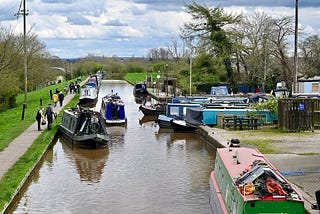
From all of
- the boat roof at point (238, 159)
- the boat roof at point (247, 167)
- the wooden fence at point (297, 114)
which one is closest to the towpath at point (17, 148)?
the boat roof at point (238, 159)

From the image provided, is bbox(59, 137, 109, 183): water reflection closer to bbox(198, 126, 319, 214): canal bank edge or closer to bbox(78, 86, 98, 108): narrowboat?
bbox(198, 126, 319, 214): canal bank edge

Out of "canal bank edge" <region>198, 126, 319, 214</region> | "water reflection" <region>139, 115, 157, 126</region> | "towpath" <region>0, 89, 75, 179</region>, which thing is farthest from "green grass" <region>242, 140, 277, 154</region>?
"water reflection" <region>139, 115, 157, 126</region>

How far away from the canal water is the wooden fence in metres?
3.54

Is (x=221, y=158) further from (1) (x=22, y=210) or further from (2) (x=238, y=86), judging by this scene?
(2) (x=238, y=86)

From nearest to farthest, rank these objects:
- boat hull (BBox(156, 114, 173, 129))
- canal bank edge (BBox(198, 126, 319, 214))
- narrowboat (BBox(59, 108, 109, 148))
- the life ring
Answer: canal bank edge (BBox(198, 126, 319, 214)) → narrowboat (BBox(59, 108, 109, 148)) → the life ring → boat hull (BBox(156, 114, 173, 129))

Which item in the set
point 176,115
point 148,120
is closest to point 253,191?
point 176,115

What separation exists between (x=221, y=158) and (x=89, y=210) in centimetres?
373

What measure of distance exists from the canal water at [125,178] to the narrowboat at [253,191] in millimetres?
2501

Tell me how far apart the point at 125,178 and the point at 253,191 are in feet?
32.2

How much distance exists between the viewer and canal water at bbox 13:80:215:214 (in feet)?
51.4

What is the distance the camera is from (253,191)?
989 centimetres

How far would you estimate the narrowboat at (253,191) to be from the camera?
9.51 metres

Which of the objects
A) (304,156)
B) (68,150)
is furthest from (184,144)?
(304,156)

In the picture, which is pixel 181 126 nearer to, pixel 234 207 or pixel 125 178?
pixel 125 178
